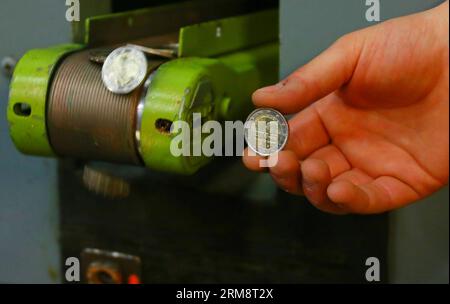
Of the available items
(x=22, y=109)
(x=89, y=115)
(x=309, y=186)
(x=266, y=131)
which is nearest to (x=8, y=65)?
(x=22, y=109)

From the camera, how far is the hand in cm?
101

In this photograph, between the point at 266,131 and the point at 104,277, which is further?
the point at 104,277

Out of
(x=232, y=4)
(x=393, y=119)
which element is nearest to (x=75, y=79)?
(x=393, y=119)

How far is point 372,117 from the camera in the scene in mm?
1152

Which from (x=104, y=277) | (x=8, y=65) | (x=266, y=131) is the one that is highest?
(x=8, y=65)

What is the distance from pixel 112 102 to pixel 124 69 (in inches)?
2.5

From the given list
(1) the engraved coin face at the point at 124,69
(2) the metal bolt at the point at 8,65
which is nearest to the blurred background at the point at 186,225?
(2) the metal bolt at the point at 8,65

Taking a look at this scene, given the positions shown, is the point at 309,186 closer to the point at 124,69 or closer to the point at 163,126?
the point at 163,126

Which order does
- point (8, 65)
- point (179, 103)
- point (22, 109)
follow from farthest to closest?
point (8, 65)
point (22, 109)
point (179, 103)

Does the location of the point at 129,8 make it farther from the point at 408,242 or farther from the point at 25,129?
the point at 408,242

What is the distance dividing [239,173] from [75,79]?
19.9 inches

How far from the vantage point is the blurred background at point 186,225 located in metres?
1.27

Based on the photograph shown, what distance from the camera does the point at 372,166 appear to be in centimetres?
113

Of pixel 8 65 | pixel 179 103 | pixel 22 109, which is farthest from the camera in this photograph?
pixel 8 65
